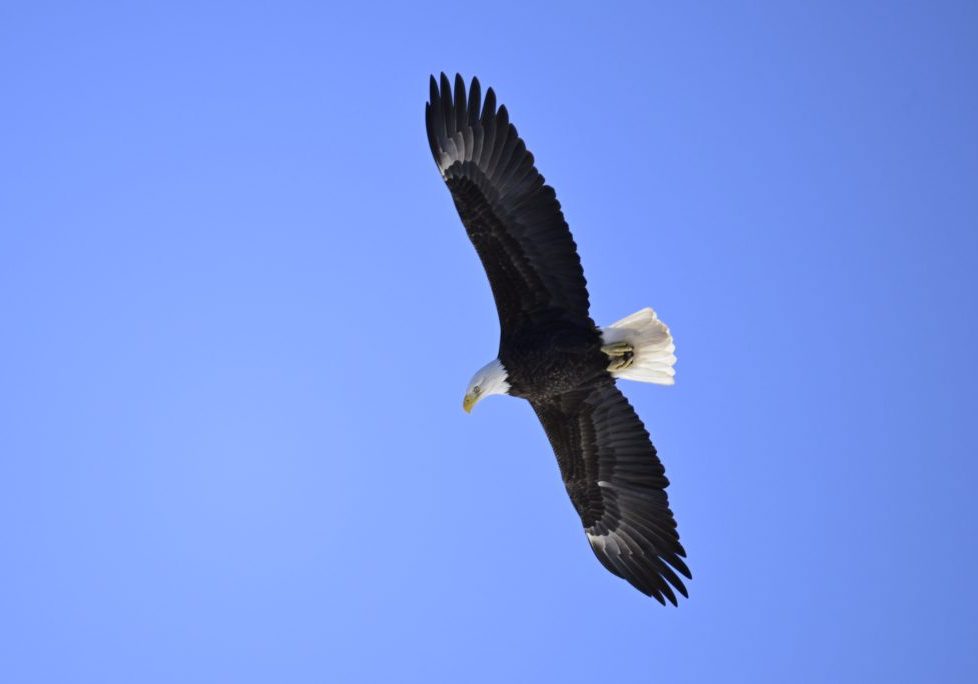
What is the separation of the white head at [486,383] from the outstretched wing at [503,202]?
62cm

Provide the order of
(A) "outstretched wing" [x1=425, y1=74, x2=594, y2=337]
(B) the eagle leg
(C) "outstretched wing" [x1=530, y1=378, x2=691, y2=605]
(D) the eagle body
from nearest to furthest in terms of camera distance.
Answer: (A) "outstretched wing" [x1=425, y1=74, x2=594, y2=337] → (D) the eagle body → (B) the eagle leg → (C) "outstretched wing" [x1=530, y1=378, x2=691, y2=605]

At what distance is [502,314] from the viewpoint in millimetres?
10633

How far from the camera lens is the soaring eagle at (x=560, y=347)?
10234 mm

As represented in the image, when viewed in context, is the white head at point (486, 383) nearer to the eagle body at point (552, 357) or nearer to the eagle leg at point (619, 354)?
the eagle body at point (552, 357)

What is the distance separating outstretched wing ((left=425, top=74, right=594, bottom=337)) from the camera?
10172 mm

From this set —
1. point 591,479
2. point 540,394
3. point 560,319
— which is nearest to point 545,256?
point 560,319

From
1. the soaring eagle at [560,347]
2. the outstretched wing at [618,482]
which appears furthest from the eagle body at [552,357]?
the outstretched wing at [618,482]

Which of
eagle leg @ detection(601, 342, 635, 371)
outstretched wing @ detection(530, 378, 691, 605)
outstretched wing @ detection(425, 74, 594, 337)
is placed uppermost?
outstretched wing @ detection(425, 74, 594, 337)

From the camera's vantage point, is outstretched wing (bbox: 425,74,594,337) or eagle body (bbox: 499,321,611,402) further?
eagle body (bbox: 499,321,611,402)

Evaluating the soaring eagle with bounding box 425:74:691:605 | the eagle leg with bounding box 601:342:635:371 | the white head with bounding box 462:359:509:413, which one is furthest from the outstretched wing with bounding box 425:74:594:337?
the white head with bounding box 462:359:509:413

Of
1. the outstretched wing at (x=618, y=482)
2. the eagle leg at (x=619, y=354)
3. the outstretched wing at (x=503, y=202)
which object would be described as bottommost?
the outstretched wing at (x=618, y=482)

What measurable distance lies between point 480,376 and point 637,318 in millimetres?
1374

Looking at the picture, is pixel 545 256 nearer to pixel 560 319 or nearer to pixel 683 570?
pixel 560 319

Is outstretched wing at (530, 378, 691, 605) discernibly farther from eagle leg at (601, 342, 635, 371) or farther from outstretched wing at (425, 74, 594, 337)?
outstretched wing at (425, 74, 594, 337)
